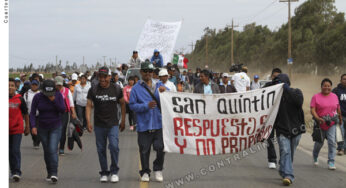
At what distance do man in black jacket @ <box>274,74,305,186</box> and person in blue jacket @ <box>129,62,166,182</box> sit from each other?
199 centimetres

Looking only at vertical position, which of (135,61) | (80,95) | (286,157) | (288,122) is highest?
(135,61)

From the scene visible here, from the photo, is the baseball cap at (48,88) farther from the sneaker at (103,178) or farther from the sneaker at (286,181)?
the sneaker at (286,181)

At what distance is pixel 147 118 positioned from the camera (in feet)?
25.9

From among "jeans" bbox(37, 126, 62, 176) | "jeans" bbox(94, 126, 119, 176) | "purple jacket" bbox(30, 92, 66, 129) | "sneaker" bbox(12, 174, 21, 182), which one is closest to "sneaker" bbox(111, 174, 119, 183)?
"jeans" bbox(94, 126, 119, 176)

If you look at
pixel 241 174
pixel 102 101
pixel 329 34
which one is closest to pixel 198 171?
pixel 241 174

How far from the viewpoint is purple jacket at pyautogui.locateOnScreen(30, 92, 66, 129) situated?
8.16m

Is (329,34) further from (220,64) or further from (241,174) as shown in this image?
(220,64)

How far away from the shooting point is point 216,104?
8125 mm

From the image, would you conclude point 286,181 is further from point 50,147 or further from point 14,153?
point 14,153

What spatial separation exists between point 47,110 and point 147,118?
1742 millimetres

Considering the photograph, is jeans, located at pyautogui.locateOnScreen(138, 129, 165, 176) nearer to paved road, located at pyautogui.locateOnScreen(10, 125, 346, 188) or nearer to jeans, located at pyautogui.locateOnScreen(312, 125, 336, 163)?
paved road, located at pyautogui.locateOnScreen(10, 125, 346, 188)

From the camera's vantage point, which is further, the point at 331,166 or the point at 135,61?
the point at 135,61

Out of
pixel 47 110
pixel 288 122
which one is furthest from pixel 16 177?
pixel 288 122

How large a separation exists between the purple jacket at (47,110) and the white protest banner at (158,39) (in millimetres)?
13671
